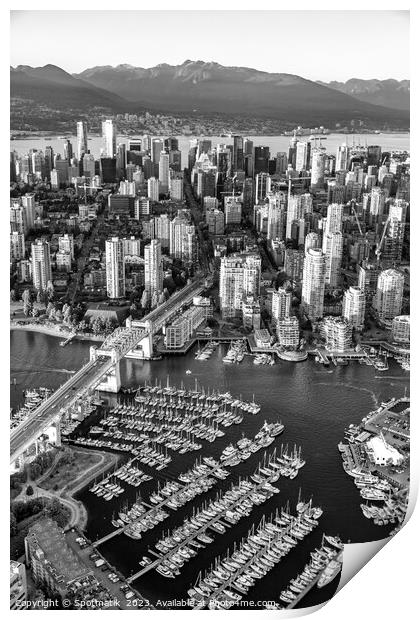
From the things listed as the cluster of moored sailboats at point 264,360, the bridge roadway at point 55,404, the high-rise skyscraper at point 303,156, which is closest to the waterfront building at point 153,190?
the high-rise skyscraper at point 303,156

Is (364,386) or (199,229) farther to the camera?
(199,229)

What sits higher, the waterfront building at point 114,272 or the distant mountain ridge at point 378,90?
the distant mountain ridge at point 378,90

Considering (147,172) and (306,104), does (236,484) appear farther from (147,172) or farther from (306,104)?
(147,172)

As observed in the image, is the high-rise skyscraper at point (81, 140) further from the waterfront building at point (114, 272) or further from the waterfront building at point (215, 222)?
the waterfront building at point (215, 222)

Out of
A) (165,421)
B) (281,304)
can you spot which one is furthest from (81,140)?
(165,421)

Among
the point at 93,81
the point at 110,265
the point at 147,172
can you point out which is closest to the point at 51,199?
the point at 147,172

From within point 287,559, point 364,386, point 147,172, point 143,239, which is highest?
point 147,172
